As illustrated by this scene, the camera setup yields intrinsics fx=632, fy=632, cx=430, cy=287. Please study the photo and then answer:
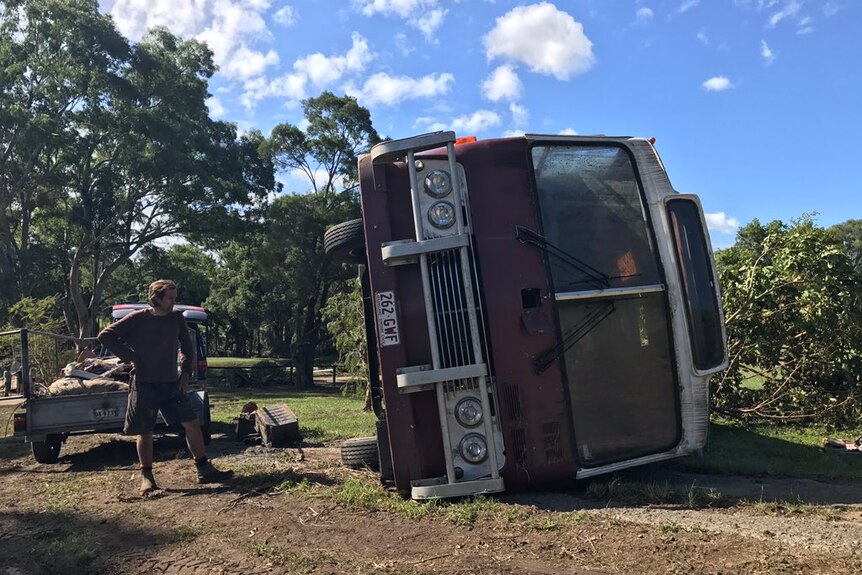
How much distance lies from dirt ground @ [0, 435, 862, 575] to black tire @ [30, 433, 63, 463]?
2129mm

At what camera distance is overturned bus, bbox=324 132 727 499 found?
4.23 m

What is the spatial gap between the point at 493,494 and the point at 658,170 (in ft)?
8.68

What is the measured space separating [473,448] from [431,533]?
26.4 inches

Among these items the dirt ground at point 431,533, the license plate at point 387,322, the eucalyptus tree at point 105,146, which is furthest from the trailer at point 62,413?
the eucalyptus tree at point 105,146

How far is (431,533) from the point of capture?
12.2ft

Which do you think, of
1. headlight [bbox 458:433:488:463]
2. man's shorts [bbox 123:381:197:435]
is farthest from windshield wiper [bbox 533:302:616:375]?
man's shorts [bbox 123:381:197:435]

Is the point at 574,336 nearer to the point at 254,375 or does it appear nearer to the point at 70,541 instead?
the point at 70,541

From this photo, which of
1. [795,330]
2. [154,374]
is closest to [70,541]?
[154,374]

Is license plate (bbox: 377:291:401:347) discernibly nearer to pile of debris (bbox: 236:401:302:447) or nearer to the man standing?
the man standing

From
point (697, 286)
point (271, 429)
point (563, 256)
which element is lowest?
point (271, 429)

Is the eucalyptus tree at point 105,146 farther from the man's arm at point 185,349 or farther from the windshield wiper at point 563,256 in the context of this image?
the windshield wiper at point 563,256

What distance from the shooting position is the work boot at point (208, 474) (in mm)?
5578

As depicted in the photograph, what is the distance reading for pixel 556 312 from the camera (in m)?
4.35

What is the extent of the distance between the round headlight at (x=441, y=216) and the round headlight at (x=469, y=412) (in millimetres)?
1192
